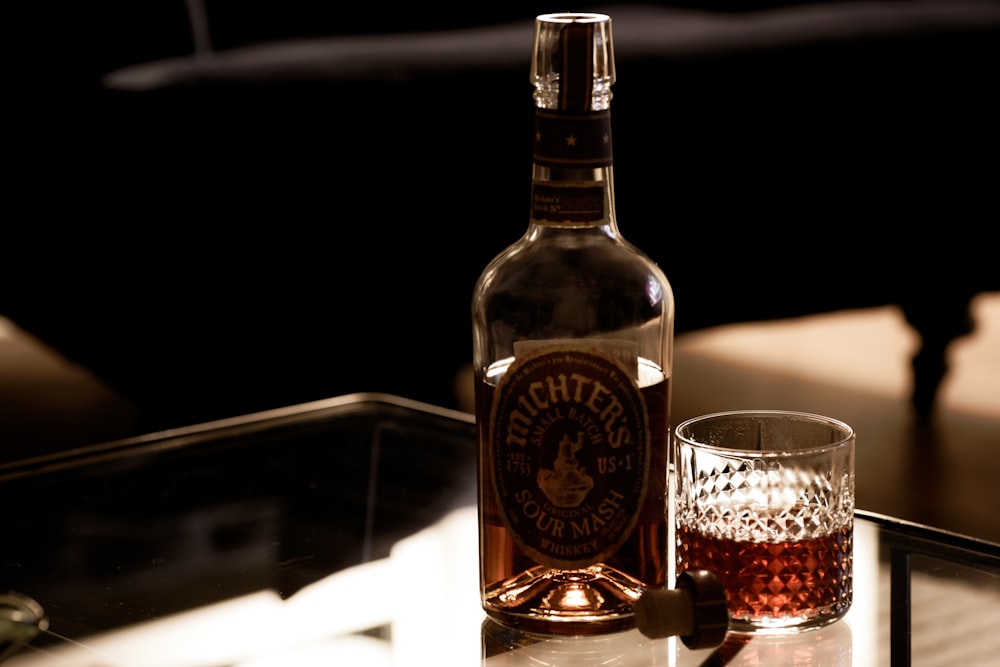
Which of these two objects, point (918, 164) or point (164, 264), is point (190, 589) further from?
point (918, 164)

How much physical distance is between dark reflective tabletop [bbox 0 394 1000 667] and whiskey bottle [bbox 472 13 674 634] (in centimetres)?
3

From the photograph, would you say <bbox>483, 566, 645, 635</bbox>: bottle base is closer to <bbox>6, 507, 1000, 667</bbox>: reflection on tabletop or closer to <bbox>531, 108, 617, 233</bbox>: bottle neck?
<bbox>6, 507, 1000, 667</bbox>: reflection on tabletop

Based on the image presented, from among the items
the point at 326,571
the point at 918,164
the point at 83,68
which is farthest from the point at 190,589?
the point at 918,164

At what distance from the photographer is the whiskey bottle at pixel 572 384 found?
0.64 meters

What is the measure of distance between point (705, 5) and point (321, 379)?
0.88m

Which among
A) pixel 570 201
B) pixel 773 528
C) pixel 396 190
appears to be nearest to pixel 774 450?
pixel 773 528

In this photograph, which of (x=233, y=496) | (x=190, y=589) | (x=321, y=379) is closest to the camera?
(x=190, y=589)

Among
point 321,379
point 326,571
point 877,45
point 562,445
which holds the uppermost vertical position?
point 877,45

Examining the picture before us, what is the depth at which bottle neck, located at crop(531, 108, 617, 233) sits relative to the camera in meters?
0.64

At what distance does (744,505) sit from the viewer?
673 mm

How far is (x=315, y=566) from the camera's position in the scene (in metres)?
0.81

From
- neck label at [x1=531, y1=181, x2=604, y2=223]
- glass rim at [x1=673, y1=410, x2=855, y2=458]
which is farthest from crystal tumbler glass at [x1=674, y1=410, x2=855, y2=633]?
neck label at [x1=531, y1=181, x2=604, y2=223]

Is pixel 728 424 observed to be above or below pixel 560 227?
below

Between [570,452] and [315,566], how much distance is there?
0.70 ft
